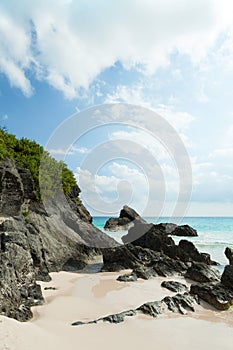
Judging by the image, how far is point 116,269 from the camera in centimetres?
1902

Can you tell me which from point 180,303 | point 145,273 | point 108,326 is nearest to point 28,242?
point 145,273

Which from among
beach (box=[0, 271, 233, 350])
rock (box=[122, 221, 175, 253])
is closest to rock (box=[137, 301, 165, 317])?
beach (box=[0, 271, 233, 350])

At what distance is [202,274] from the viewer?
1708 centimetres

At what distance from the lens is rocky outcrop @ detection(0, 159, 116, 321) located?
29.7 feet

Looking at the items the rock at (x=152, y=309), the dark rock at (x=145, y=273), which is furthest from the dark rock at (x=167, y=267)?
the rock at (x=152, y=309)

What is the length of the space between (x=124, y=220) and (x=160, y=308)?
5433 centimetres

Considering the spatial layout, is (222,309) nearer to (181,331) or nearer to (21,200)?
(181,331)

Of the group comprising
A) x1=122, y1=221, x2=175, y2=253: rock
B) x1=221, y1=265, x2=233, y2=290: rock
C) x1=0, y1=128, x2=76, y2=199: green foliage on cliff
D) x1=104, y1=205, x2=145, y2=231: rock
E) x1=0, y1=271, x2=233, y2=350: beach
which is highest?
x1=0, y1=128, x2=76, y2=199: green foliage on cliff

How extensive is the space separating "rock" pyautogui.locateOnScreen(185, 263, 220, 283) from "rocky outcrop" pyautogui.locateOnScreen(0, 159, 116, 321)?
26.0 feet

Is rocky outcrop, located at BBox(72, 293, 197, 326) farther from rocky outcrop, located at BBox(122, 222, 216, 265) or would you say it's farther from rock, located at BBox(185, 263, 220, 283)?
rocky outcrop, located at BBox(122, 222, 216, 265)

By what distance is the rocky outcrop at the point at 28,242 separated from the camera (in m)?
9.06

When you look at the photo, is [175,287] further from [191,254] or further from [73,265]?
[191,254]

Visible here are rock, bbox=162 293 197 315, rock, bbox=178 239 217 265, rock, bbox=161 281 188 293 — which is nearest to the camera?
rock, bbox=162 293 197 315

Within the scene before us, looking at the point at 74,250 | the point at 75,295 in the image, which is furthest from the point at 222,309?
the point at 74,250
